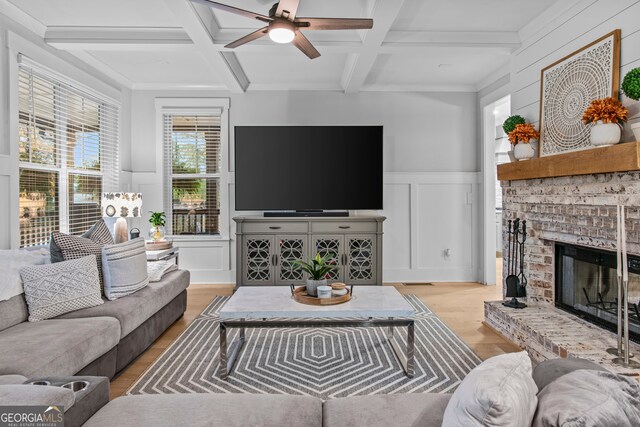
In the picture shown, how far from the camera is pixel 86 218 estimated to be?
13.7ft

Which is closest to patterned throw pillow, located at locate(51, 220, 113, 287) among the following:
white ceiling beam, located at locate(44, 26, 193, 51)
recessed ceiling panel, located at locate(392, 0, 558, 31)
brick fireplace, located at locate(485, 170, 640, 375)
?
white ceiling beam, located at locate(44, 26, 193, 51)

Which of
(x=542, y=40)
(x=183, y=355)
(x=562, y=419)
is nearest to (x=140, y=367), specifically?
(x=183, y=355)

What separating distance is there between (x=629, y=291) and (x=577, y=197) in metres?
0.66

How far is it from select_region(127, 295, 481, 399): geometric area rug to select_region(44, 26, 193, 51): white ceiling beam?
246cm

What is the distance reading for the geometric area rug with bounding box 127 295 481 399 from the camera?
2338 millimetres

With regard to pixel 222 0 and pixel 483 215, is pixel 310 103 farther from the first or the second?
pixel 483 215

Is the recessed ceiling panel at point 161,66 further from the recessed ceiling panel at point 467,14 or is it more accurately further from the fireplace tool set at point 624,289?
the fireplace tool set at point 624,289

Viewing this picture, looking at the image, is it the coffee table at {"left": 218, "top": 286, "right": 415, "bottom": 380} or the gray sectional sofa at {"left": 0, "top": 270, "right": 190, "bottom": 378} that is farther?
the coffee table at {"left": 218, "top": 286, "right": 415, "bottom": 380}

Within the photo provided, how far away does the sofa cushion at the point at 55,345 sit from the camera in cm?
176

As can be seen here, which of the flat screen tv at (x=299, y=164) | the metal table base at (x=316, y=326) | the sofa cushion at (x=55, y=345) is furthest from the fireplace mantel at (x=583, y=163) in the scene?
the sofa cushion at (x=55, y=345)

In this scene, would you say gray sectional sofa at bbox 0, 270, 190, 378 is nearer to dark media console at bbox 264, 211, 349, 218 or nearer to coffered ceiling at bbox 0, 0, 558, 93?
dark media console at bbox 264, 211, 349, 218

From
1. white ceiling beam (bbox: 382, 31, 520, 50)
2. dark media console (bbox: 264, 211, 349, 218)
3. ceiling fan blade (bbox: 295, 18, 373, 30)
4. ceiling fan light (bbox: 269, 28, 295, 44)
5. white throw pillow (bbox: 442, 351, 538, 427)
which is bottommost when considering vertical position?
white throw pillow (bbox: 442, 351, 538, 427)

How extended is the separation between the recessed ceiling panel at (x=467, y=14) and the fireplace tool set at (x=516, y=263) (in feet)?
5.45

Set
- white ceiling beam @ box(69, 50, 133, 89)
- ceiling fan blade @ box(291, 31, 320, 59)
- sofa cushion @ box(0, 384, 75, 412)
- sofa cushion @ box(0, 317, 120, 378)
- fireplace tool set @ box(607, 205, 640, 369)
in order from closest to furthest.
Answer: sofa cushion @ box(0, 384, 75, 412), sofa cushion @ box(0, 317, 120, 378), fireplace tool set @ box(607, 205, 640, 369), ceiling fan blade @ box(291, 31, 320, 59), white ceiling beam @ box(69, 50, 133, 89)
